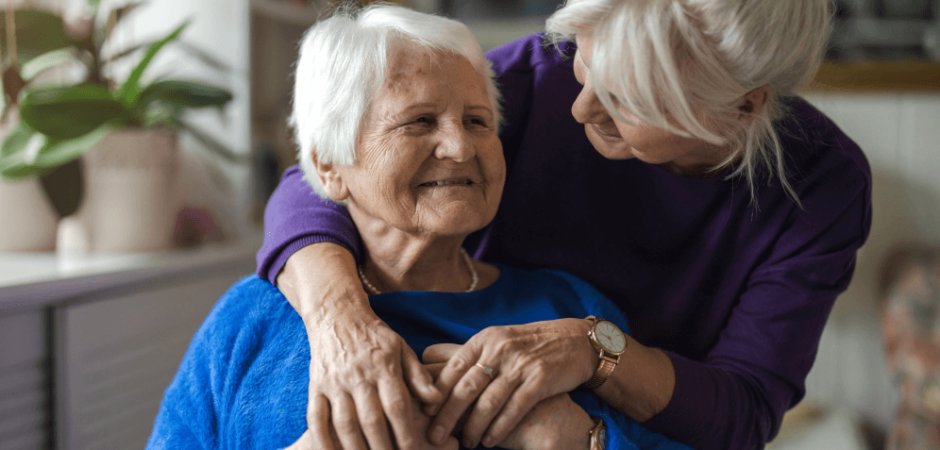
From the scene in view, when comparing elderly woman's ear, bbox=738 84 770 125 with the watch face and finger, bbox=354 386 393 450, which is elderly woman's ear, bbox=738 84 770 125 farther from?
finger, bbox=354 386 393 450

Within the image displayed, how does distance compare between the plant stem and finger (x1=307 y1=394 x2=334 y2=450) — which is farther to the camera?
the plant stem

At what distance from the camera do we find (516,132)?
1288 millimetres

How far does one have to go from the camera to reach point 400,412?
77cm

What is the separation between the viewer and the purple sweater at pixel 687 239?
1.05 meters

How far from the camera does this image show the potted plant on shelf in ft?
5.35

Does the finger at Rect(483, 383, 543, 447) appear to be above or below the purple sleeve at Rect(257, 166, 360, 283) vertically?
below


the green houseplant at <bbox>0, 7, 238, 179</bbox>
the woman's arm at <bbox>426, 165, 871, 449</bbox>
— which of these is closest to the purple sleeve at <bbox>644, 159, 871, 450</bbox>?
the woman's arm at <bbox>426, 165, 871, 449</bbox>

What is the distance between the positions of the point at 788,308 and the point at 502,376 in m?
0.59

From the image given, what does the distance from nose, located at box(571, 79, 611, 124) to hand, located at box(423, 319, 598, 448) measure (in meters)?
0.38

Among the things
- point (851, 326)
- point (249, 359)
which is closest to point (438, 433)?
point (249, 359)

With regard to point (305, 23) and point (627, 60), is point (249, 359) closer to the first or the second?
point (627, 60)

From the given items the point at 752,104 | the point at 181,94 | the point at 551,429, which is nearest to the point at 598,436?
the point at 551,429

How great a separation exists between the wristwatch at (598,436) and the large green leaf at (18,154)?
1.60 metres

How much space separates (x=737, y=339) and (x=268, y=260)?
2.78 ft
